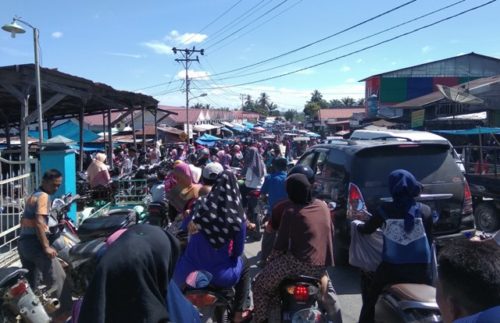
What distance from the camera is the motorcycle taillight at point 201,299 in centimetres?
344

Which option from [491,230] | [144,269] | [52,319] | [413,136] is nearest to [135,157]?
[413,136]

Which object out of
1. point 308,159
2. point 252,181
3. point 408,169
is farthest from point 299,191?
point 252,181

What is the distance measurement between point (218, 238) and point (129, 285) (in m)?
1.59

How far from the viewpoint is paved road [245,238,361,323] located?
5.04 m

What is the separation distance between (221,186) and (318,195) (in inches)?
125

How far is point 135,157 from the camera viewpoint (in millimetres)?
19250

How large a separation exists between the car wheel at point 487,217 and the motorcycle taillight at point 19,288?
314 inches

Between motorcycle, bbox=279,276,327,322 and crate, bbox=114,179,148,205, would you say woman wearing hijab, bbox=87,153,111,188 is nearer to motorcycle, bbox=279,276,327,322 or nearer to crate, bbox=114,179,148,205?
crate, bbox=114,179,148,205

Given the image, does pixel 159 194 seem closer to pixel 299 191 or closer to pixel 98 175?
pixel 299 191

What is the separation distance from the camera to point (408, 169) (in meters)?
5.67

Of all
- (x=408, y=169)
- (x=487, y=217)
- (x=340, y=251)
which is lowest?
(x=487, y=217)

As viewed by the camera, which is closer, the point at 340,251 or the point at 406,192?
the point at 406,192

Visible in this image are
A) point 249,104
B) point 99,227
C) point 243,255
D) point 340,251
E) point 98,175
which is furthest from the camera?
point 249,104

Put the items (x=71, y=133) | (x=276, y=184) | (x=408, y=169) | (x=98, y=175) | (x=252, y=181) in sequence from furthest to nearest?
(x=71, y=133)
(x=98, y=175)
(x=252, y=181)
(x=276, y=184)
(x=408, y=169)
